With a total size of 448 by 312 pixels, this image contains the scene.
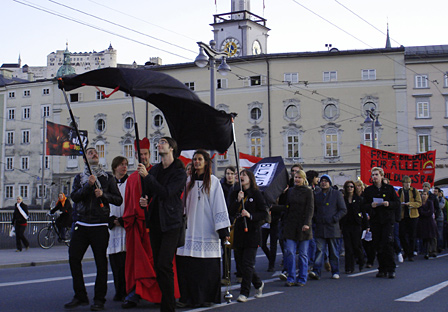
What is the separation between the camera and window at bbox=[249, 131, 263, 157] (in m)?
59.6

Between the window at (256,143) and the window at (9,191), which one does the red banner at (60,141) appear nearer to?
the window at (256,143)

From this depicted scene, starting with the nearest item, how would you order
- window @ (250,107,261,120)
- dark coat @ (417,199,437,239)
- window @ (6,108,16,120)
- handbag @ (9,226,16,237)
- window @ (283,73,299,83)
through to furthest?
dark coat @ (417,199,437,239) → handbag @ (9,226,16,237) → window @ (283,73,299,83) → window @ (250,107,261,120) → window @ (6,108,16,120)

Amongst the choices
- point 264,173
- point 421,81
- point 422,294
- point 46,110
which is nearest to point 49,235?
point 264,173

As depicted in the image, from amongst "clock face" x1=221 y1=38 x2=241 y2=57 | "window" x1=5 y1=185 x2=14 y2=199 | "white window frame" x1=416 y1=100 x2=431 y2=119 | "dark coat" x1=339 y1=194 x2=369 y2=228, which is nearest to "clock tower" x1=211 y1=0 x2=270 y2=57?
"clock face" x1=221 y1=38 x2=241 y2=57

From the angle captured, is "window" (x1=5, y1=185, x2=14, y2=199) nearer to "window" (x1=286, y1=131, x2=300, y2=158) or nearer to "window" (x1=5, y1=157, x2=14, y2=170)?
"window" (x1=5, y1=157, x2=14, y2=170)

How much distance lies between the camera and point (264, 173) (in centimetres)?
1295

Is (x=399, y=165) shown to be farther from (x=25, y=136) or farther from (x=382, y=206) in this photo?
(x=25, y=136)

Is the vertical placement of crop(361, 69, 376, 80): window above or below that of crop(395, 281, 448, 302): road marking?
above

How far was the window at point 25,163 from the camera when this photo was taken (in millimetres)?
68812

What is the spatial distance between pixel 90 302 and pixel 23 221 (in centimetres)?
1277

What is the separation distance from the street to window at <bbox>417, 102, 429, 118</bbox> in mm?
46192

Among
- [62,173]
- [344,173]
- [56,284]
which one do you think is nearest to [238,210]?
[56,284]

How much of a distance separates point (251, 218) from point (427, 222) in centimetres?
978

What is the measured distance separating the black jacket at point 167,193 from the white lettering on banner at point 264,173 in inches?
205
